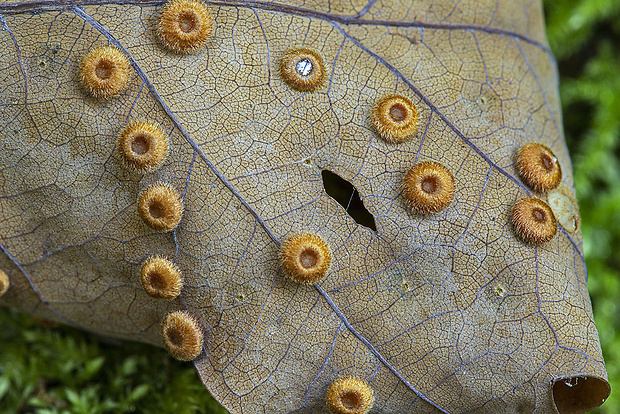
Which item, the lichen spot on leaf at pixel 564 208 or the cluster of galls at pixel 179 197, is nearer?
the cluster of galls at pixel 179 197

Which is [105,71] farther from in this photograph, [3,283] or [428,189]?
[428,189]

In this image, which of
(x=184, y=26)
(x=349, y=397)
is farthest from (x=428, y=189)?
(x=184, y=26)

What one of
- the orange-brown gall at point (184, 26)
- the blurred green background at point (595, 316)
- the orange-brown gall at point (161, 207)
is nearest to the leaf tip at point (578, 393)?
the blurred green background at point (595, 316)

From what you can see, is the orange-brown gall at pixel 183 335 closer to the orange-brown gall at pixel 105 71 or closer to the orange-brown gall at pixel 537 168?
the orange-brown gall at pixel 105 71

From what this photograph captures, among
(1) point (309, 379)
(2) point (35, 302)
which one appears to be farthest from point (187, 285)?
(2) point (35, 302)

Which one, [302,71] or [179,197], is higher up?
[302,71]

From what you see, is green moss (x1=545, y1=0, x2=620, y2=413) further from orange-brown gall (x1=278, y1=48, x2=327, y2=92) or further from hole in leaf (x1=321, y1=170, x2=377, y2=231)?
orange-brown gall (x1=278, y1=48, x2=327, y2=92)
